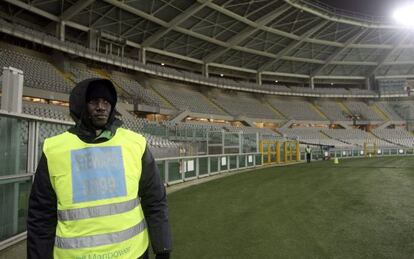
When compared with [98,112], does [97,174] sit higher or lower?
lower

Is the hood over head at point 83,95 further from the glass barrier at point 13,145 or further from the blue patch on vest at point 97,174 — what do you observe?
the glass barrier at point 13,145

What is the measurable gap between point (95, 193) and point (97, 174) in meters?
0.12

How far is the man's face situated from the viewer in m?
2.04

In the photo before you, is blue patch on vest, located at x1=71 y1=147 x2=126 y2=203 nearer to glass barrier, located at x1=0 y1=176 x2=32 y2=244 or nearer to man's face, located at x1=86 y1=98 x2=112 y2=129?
man's face, located at x1=86 y1=98 x2=112 y2=129

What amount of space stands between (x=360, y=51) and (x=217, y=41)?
24.7 metres

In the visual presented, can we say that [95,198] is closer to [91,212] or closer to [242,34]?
[91,212]

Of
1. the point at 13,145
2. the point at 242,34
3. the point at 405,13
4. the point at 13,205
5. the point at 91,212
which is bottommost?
the point at 13,205

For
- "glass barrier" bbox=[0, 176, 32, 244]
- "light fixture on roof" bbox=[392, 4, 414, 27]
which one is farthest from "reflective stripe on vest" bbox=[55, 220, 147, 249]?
"light fixture on roof" bbox=[392, 4, 414, 27]

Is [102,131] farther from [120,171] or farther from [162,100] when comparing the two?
[162,100]

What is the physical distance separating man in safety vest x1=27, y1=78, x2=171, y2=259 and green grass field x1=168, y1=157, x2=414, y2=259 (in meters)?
2.14

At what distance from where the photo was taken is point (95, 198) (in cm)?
189

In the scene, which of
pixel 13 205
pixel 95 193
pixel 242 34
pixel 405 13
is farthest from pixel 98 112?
pixel 405 13

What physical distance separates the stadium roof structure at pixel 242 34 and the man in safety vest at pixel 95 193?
27339mm

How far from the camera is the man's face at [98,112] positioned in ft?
6.68
